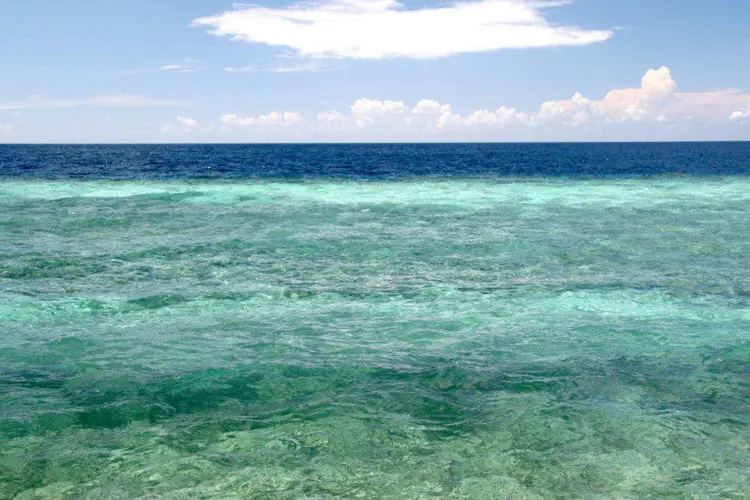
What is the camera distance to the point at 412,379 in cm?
1109

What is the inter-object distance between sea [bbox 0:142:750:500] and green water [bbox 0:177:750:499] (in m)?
0.05

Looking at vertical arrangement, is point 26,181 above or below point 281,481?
above

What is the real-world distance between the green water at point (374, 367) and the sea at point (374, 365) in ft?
0.16

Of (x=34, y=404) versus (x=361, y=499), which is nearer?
(x=361, y=499)

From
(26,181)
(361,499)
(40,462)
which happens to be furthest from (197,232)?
(26,181)

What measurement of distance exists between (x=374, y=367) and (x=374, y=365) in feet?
0.31

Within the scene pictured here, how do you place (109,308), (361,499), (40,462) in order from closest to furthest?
(361,499), (40,462), (109,308)

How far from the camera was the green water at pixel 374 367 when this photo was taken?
316 inches

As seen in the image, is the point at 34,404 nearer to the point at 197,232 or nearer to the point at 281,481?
the point at 281,481

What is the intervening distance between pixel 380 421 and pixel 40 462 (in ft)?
15.4

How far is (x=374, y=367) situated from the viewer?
11625 millimetres

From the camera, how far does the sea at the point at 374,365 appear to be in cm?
802

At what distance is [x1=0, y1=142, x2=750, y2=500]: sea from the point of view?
802 cm

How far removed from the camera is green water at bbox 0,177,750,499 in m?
8.02
